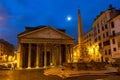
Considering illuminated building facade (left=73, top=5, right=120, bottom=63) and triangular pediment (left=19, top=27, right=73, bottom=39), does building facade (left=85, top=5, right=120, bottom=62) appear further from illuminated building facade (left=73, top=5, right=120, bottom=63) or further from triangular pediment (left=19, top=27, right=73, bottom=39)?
triangular pediment (left=19, top=27, right=73, bottom=39)

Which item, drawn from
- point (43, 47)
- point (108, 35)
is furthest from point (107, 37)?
point (43, 47)

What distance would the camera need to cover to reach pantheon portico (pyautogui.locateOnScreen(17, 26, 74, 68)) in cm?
4084

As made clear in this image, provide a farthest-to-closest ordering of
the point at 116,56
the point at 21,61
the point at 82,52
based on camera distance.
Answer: the point at 21,61, the point at 116,56, the point at 82,52

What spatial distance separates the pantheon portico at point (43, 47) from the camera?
1608 inches

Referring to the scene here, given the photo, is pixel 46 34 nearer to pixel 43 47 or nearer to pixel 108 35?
pixel 43 47

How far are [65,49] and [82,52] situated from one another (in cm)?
2658

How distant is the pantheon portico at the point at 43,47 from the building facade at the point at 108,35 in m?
9.95

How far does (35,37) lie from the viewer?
138ft

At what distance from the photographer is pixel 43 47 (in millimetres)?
46000

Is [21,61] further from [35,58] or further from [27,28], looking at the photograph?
[27,28]

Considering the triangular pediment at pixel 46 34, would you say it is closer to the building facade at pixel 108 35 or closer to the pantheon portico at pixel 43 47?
the pantheon portico at pixel 43 47

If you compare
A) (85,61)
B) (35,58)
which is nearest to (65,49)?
(35,58)

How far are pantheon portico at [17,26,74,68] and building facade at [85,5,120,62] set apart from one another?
9949 mm

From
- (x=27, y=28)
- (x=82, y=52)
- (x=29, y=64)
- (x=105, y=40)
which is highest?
(x=27, y=28)
